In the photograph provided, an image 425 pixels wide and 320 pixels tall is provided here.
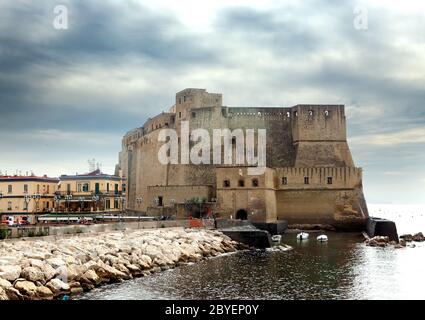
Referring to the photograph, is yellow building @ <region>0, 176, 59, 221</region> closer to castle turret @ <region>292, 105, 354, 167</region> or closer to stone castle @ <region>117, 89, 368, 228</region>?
stone castle @ <region>117, 89, 368, 228</region>

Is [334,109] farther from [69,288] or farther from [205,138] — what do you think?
[69,288]

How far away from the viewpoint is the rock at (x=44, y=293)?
1359cm

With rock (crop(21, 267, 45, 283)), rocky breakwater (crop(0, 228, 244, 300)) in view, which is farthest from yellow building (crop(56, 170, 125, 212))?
rock (crop(21, 267, 45, 283))

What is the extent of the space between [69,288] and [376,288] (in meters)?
9.65

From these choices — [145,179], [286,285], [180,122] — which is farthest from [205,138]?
[286,285]

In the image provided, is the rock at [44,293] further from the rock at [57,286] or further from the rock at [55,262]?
the rock at [55,262]

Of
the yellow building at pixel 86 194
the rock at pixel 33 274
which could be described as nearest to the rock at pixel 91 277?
the rock at pixel 33 274

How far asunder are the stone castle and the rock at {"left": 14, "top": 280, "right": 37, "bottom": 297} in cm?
2204

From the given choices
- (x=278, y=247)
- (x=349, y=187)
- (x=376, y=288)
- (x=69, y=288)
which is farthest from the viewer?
(x=349, y=187)

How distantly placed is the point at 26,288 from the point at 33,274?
30.7 inches

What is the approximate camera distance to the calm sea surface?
15555 millimetres

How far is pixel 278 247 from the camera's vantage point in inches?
1064

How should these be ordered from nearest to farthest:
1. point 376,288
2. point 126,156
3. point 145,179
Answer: point 376,288 < point 145,179 < point 126,156

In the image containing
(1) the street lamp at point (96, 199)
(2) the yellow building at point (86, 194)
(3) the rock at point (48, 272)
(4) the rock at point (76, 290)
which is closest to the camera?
(3) the rock at point (48, 272)
